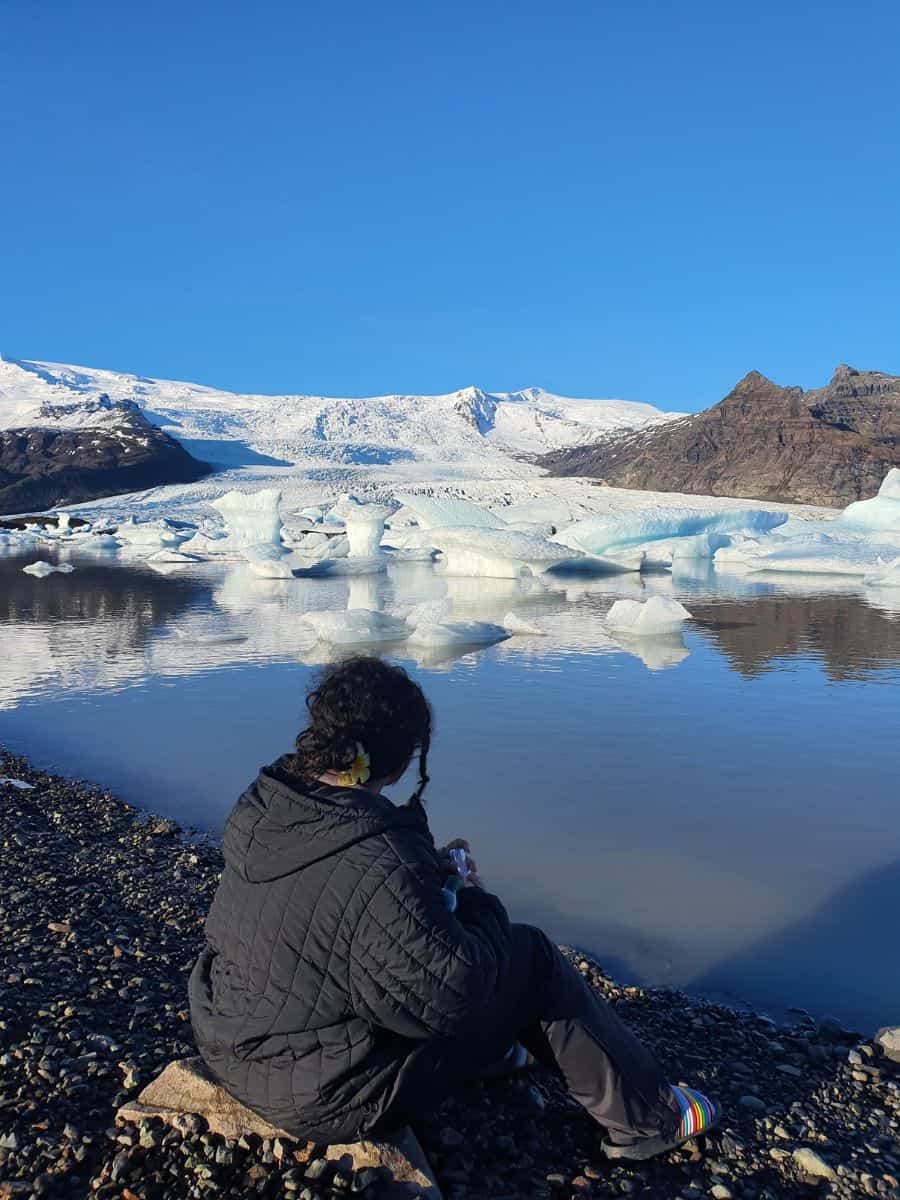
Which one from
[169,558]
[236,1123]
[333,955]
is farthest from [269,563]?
[333,955]

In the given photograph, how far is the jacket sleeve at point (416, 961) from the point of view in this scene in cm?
170

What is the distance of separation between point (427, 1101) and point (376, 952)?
1.51 ft

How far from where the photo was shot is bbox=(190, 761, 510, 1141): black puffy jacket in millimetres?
1716

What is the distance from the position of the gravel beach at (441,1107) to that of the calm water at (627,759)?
430 mm

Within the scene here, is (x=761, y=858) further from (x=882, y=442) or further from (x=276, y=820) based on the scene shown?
(x=882, y=442)

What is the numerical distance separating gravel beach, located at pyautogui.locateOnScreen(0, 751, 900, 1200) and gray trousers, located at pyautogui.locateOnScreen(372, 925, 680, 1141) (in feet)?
0.37

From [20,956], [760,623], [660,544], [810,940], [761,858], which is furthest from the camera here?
[660,544]

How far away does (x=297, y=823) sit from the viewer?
177 cm

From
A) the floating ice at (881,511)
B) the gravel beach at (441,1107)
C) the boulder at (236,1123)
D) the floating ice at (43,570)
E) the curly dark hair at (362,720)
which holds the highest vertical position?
the floating ice at (881,511)

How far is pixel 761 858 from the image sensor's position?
4199mm

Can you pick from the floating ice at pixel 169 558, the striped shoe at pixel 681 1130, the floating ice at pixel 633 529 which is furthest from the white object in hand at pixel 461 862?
the floating ice at pixel 169 558

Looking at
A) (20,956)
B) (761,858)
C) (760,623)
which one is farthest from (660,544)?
(20,956)

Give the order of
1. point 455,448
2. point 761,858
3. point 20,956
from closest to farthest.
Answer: point 20,956 < point 761,858 < point 455,448

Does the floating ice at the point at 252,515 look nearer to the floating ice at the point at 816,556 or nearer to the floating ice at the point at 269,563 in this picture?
the floating ice at the point at 269,563
